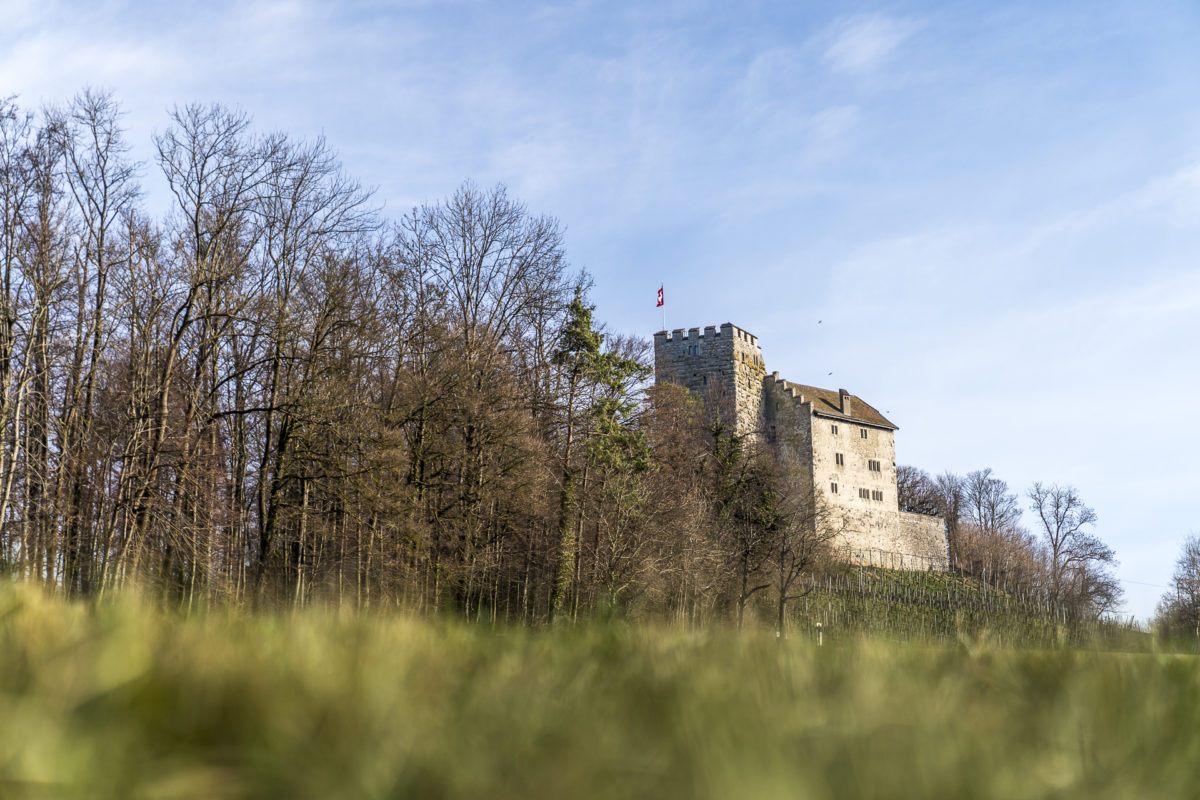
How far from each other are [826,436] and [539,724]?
236ft

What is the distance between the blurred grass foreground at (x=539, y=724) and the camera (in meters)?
0.75

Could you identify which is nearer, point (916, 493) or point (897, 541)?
point (897, 541)

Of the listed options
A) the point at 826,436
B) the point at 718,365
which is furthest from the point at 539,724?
the point at 826,436

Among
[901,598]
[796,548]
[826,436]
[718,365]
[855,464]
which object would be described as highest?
[718,365]

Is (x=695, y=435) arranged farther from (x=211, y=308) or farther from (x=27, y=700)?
(x=27, y=700)

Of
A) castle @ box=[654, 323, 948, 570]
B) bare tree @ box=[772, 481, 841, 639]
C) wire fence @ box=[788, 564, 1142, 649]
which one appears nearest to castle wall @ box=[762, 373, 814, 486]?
castle @ box=[654, 323, 948, 570]

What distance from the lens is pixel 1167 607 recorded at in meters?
3.51

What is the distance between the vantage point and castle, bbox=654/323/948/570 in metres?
66.9

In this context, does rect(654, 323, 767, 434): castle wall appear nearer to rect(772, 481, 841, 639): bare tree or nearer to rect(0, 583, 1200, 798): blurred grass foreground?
rect(772, 481, 841, 639): bare tree

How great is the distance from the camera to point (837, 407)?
249 feet

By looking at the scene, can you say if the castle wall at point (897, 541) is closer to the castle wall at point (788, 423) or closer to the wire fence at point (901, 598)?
the wire fence at point (901, 598)

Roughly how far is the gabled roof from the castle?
0.38 feet

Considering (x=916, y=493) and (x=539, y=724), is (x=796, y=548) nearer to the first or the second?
(x=539, y=724)

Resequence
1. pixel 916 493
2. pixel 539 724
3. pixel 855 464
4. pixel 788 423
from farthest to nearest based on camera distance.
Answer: pixel 916 493, pixel 855 464, pixel 788 423, pixel 539 724
